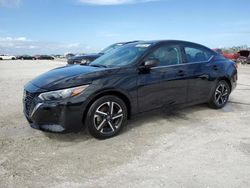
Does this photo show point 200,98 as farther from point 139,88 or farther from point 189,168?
point 189,168

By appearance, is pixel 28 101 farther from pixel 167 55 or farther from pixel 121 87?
pixel 167 55

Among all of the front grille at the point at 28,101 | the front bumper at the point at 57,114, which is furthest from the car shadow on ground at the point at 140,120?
the front grille at the point at 28,101

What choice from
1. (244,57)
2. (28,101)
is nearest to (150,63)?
(28,101)

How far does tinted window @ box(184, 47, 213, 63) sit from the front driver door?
27 cm

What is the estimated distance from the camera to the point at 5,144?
434cm

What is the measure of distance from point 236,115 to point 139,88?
8.18 feet

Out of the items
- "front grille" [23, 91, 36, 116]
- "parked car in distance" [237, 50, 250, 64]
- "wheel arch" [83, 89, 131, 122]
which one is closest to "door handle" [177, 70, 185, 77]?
"wheel arch" [83, 89, 131, 122]

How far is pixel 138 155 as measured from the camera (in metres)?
3.93

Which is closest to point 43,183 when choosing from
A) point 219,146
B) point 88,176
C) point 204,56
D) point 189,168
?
point 88,176

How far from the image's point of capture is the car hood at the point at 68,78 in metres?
4.21

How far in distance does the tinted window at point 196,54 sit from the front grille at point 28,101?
3089 mm

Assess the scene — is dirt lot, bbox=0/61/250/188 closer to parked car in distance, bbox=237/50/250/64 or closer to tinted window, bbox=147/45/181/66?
tinted window, bbox=147/45/181/66

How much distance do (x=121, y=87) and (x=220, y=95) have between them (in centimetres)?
294

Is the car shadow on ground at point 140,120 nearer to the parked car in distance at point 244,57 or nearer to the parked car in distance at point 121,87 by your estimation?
the parked car in distance at point 121,87
